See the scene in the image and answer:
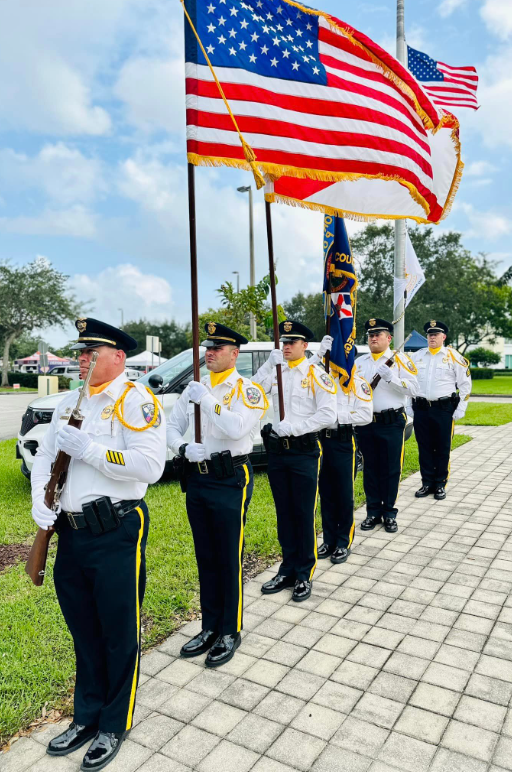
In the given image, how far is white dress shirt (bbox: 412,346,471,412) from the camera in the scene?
7309mm

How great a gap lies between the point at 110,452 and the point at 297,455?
2.03m

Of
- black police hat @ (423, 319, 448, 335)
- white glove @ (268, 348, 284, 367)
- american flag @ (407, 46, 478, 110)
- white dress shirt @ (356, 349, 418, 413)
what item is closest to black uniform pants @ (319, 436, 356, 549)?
white dress shirt @ (356, 349, 418, 413)

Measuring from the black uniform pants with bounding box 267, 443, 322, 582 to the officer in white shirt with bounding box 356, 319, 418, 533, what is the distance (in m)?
1.84

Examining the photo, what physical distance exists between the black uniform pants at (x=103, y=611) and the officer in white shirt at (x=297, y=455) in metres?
1.74

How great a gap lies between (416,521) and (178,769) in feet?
14.5

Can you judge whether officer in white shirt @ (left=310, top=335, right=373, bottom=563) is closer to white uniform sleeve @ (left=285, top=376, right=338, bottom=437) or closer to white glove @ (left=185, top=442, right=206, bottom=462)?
white uniform sleeve @ (left=285, top=376, right=338, bottom=437)

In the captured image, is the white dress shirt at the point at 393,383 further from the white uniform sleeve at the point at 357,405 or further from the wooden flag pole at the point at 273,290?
the wooden flag pole at the point at 273,290

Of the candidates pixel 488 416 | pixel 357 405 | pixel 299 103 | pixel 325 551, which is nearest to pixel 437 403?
pixel 357 405

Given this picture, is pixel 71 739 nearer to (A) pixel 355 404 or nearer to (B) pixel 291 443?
(B) pixel 291 443

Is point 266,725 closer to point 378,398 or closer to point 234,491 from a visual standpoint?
point 234,491

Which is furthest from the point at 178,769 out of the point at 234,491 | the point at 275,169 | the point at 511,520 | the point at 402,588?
the point at 511,520

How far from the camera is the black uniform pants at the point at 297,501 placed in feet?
14.3

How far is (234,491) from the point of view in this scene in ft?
11.6

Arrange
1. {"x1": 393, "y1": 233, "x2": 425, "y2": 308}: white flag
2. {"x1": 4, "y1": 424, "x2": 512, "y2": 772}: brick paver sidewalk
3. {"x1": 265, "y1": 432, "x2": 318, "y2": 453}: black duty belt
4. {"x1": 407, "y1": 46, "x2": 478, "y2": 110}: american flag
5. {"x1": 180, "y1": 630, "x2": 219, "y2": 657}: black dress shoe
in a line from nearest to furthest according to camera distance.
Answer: {"x1": 4, "y1": 424, "x2": 512, "y2": 772}: brick paver sidewalk < {"x1": 180, "y1": 630, "x2": 219, "y2": 657}: black dress shoe < {"x1": 265, "y1": 432, "x2": 318, "y2": 453}: black duty belt < {"x1": 407, "y1": 46, "x2": 478, "y2": 110}: american flag < {"x1": 393, "y1": 233, "x2": 425, "y2": 308}: white flag
